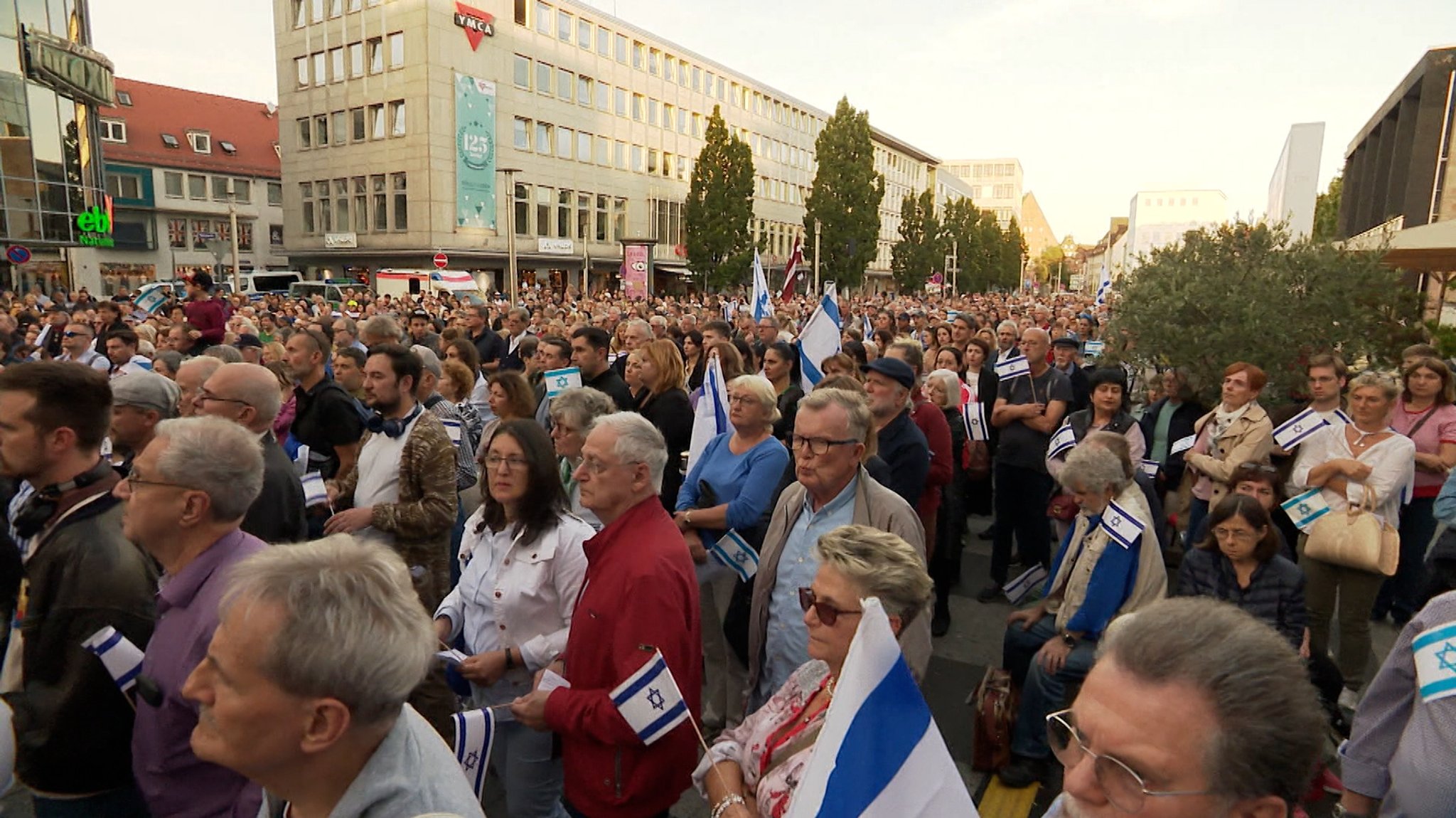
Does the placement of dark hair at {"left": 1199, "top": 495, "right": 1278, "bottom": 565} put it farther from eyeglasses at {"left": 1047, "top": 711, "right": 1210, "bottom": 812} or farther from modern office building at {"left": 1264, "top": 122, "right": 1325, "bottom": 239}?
modern office building at {"left": 1264, "top": 122, "right": 1325, "bottom": 239}

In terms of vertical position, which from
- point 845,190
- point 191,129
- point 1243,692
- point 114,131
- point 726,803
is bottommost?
point 726,803

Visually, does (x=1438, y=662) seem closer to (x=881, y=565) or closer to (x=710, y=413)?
(x=881, y=565)

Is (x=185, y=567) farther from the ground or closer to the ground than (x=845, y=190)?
closer to the ground

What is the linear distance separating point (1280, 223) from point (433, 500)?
869 cm

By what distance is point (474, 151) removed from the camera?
135 ft

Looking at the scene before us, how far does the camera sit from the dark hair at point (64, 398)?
2.70 meters

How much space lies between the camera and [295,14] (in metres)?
44.2

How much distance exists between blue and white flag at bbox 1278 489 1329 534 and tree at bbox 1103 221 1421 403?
3044mm

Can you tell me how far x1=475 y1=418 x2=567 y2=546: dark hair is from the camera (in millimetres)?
3088

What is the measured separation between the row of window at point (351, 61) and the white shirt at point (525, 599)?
43678 millimetres

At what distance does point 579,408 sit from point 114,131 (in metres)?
62.3

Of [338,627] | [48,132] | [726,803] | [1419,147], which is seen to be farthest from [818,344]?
[48,132]

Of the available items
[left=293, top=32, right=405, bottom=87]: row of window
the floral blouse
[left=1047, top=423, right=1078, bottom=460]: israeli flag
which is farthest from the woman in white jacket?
[left=293, top=32, right=405, bottom=87]: row of window

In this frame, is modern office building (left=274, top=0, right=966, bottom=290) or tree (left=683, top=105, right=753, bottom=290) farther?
tree (left=683, top=105, right=753, bottom=290)
